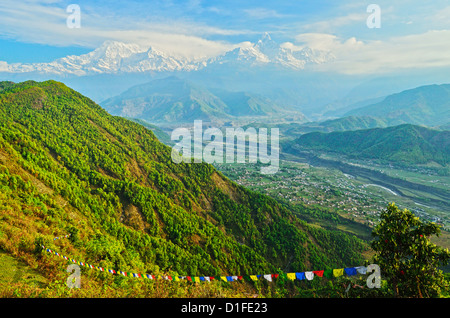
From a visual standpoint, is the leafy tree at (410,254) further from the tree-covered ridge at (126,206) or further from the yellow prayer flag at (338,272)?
the tree-covered ridge at (126,206)

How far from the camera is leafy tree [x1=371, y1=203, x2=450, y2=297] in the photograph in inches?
676

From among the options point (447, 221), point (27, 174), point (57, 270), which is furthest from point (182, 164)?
point (447, 221)

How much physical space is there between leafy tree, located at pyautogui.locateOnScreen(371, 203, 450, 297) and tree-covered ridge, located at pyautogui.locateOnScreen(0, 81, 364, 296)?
64.2ft

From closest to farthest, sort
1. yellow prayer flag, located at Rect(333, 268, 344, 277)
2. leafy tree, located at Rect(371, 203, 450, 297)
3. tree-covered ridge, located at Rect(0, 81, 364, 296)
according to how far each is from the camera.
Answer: yellow prayer flag, located at Rect(333, 268, 344, 277)
leafy tree, located at Rect(371, 203, 450, 297)
tree-covered ridge, located at Rect(0, 81, 364, 296)

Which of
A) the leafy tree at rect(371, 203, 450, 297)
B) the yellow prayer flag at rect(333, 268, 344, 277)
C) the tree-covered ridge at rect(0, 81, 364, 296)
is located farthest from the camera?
the tree-covered ridge at rect(0, 81, 364, 296)

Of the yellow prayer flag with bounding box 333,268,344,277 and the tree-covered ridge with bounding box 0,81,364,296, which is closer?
the yellow prayer flag with bounding box 333,268,344,277

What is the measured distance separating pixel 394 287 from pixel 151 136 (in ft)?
249

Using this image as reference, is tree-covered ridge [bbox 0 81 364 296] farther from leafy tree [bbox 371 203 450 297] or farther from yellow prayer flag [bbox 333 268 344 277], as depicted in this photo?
leafy tree [bbox 371 203 450 297]

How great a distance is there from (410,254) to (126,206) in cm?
3738

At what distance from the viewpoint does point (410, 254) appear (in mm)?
18609

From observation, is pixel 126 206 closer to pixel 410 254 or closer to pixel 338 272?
pixel 338 272

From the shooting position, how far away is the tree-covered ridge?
2266cm

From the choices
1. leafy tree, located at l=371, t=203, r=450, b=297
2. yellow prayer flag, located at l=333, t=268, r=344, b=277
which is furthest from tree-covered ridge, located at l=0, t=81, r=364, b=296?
leafy tree, located at l=371, t=203, r=450, b=297

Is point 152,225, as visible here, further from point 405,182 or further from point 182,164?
point 405,182
